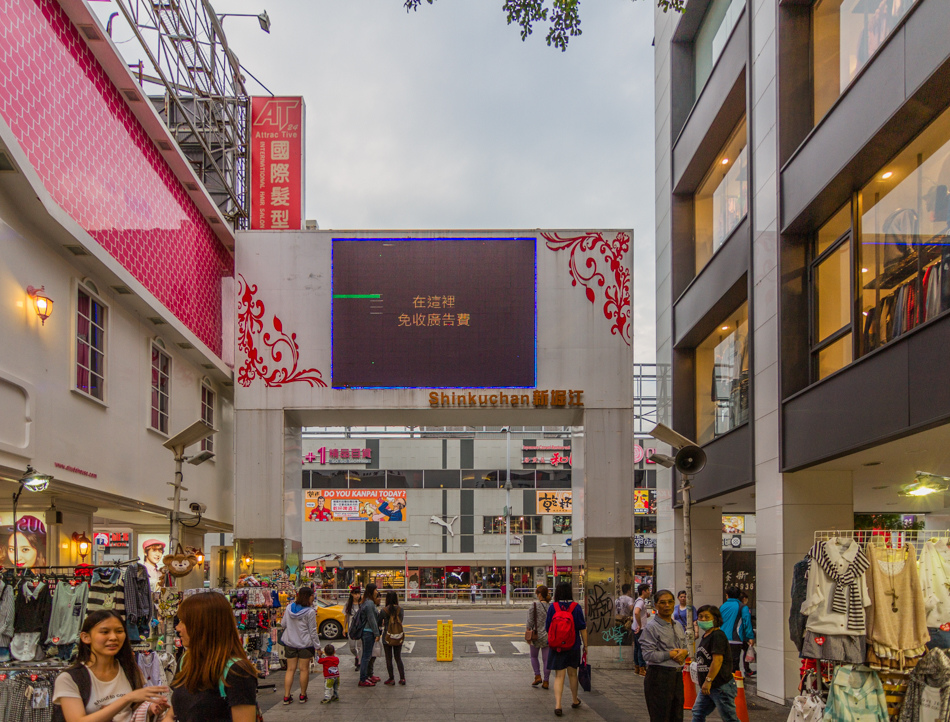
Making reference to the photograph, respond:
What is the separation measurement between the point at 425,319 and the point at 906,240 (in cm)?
981

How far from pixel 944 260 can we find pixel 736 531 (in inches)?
1377

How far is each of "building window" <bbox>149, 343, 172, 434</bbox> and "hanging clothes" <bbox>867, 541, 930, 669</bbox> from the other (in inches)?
545

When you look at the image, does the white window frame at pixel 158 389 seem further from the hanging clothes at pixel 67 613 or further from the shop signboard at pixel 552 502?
the shop signboard at pixel 552 502

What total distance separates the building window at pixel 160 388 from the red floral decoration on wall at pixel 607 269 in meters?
8.09

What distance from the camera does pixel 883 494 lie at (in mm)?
17328

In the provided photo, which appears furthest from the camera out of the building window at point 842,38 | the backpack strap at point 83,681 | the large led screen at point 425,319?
the large led screen at point 425,319

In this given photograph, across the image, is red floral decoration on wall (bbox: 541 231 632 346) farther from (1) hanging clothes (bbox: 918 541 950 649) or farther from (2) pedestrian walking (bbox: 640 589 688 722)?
(1) hanging clothes (bbox: 918 541 950 649)

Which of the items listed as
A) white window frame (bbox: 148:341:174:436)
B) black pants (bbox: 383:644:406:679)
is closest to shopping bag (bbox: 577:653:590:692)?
black pants (bbox: 383:644:406:679)

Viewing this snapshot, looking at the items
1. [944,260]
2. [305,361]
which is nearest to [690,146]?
[305,361]

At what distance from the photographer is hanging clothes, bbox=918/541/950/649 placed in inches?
316

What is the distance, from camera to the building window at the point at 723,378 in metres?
16.4

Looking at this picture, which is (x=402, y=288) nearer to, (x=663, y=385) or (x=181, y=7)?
(x=663, y=385)

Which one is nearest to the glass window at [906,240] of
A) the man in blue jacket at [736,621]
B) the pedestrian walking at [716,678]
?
the pedestrian walking at [716,678]

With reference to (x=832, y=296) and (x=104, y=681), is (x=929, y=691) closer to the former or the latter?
(x=832, y=296)
